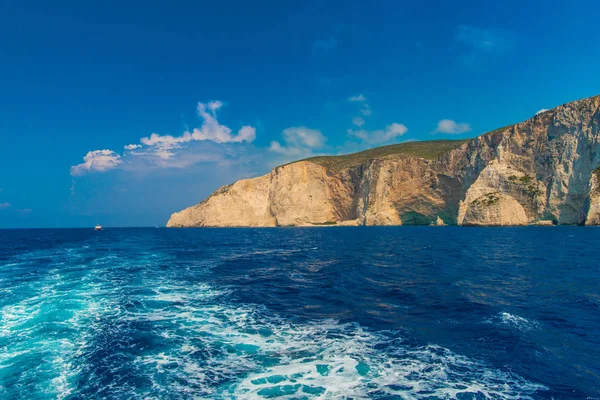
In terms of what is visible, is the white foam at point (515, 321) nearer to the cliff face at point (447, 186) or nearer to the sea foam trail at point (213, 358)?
the sea foam trail at point (213, 358)

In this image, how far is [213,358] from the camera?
9195 mm

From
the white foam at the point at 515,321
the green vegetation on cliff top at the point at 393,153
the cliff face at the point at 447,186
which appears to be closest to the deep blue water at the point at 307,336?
the white foam at the point at 515,321

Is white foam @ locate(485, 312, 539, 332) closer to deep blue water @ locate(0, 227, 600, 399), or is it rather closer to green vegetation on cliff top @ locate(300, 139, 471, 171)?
deep blue water @ locate(0, 227, 600, 399)

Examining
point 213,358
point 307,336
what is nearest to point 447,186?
point 307,336

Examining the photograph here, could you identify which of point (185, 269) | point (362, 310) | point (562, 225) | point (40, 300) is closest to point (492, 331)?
point (362, 310)

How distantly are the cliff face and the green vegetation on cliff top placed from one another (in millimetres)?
544

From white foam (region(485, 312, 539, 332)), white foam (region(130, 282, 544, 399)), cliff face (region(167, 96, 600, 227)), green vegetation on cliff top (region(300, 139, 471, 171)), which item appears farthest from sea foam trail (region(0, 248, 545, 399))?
green vegetation on cliff top (region(300, 139, 471, 171))

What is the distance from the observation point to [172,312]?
13984mm

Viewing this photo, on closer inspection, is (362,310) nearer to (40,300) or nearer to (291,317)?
(291,317)

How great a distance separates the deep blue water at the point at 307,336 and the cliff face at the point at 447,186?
70.9 meters

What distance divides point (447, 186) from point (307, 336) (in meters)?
102

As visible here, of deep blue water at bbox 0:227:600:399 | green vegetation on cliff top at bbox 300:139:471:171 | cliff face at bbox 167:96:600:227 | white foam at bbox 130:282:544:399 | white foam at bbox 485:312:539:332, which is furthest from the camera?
green vegetation on cliff top at bbox 300:139:471:171

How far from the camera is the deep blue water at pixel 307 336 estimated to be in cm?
753

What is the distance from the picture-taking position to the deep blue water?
753cm
